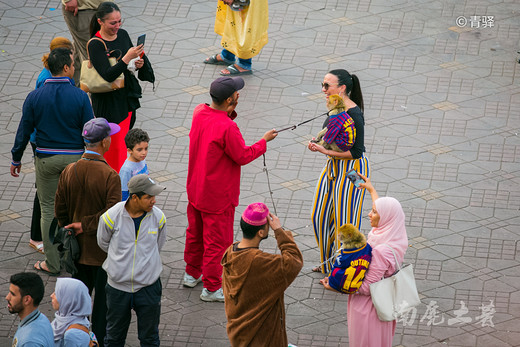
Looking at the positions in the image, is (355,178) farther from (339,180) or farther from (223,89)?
(223,89)

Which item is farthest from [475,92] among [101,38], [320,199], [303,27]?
[101,38]

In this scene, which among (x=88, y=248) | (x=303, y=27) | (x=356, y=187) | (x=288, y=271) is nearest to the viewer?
(x=288, y=271)

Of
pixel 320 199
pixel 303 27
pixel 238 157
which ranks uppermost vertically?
pixel 238 157

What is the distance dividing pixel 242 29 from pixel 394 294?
21.0 feet

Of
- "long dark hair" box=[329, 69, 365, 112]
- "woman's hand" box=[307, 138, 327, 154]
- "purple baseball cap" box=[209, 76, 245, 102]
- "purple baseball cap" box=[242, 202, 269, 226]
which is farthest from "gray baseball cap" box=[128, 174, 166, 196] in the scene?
"long dark hair" box=[329, 69, 365, 112]

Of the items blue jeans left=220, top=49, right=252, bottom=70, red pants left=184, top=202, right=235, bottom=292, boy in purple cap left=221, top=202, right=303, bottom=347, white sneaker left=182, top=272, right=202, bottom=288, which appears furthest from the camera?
blue jeans left=220, top=49, right=252, bottom=70

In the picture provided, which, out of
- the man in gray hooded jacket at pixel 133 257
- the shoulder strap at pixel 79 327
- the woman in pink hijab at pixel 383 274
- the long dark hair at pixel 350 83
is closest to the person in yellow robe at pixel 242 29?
the long dark hair at pixel 350 83

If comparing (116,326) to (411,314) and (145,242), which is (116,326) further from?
(411,314)

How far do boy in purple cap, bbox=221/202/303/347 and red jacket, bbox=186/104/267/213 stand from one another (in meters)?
1.52

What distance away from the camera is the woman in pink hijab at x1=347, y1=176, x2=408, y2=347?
6.68 meters

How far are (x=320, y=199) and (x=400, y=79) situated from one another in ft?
14.8

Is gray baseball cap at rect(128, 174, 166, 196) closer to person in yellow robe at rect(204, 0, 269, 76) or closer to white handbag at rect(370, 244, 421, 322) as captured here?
white handbag at rect(370, 244, 421, 322)

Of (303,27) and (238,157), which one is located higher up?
(238,157)

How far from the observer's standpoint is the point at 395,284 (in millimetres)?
6660
